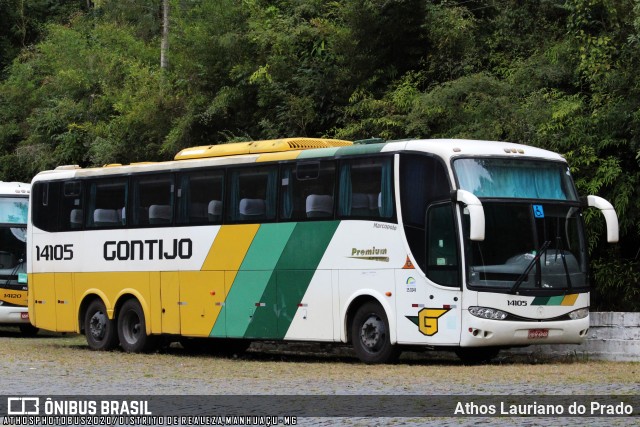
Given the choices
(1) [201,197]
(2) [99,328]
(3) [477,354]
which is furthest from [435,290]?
(2) [99,328]

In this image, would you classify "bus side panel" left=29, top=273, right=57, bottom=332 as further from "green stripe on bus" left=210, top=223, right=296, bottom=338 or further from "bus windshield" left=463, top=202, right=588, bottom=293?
"bus windshield" left=463, top=202, right=588, bottom=293

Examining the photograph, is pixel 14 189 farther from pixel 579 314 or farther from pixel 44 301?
pixel 579 314

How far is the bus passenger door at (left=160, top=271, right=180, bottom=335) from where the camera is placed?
24.3m

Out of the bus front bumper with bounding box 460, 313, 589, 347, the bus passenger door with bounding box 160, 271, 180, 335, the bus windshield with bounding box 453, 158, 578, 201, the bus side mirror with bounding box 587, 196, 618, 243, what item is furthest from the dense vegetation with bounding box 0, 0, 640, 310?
the bus passenger door with bounding box 160, 271, 180, 335

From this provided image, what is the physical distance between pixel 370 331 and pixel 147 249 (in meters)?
6.01

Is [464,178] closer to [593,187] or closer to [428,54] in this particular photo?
[593,187]

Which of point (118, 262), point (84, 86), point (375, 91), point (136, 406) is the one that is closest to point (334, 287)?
point (118, 262)

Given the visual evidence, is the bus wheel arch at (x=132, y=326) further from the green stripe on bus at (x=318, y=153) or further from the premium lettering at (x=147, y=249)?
the green stripe on bus at (x=318, y=153)

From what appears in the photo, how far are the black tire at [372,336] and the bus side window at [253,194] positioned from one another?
8.47 feet

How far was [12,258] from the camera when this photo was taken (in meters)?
32.7

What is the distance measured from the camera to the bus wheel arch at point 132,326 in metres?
25.1

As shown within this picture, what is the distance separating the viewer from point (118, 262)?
2556 cm

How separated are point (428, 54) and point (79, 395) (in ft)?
62.2

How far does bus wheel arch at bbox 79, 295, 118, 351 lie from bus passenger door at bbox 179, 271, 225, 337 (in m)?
2.17
